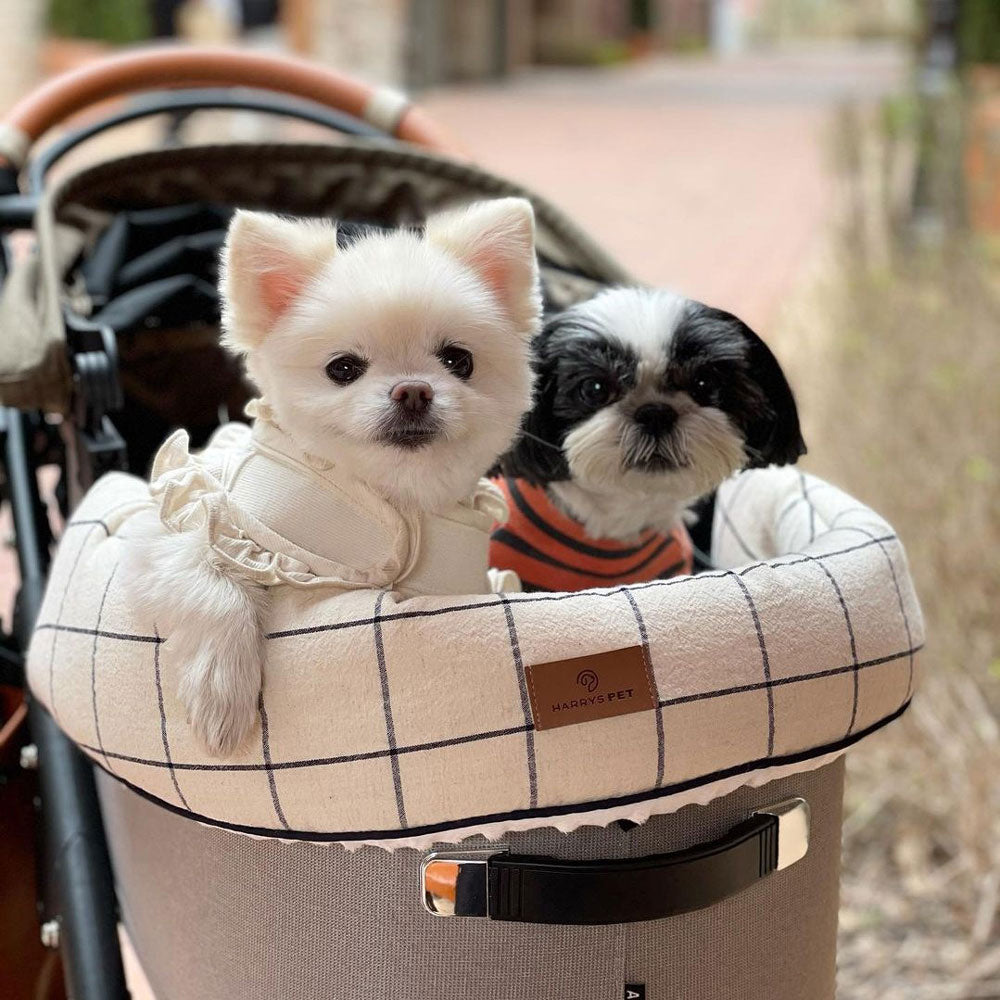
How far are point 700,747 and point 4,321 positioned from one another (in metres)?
0.74

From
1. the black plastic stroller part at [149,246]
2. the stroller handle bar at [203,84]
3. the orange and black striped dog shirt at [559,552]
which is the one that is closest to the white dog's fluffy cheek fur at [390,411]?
the orange and black striped dog shirt at [559,552]

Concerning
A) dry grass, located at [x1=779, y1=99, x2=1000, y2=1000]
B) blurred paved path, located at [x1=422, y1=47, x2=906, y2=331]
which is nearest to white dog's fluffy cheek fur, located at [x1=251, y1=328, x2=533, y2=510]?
dry grass, located at [x1=779, y1=99, x2=1000, y2=1000]

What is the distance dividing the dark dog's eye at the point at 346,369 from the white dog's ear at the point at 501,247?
11 centimetres

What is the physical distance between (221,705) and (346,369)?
238 mm

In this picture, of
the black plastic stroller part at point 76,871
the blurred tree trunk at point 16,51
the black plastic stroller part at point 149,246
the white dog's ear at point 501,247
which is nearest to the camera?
the white dog's ear at point 501,247

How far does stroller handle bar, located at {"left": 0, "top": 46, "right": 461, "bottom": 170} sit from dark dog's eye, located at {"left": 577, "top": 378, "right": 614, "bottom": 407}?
2.94 ft

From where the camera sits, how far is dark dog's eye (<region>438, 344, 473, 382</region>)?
0.86 meters

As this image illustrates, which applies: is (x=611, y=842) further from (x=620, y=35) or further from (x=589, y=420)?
(x=620, y=35)

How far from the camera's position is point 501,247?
89cm

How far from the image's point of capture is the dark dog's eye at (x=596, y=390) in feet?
3.27

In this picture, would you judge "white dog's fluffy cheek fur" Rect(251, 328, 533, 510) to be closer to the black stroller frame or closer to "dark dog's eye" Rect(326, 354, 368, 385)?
"dark dog's eye" Rect(326, 354, 368, 385)

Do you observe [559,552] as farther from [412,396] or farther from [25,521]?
[25,521]

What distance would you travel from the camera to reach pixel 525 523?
112 cm

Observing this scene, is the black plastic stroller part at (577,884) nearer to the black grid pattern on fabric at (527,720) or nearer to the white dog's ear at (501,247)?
the black grid pattern on fabric at (527,720)
